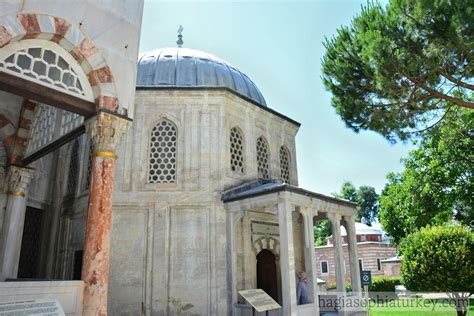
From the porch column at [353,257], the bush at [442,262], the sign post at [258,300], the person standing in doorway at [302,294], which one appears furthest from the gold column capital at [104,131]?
the bush at [442,262]

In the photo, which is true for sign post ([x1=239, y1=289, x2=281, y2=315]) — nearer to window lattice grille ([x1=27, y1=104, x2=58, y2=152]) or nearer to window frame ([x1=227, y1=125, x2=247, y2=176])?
window frame ([x1=227, y1=125, x2=247, y2=176])

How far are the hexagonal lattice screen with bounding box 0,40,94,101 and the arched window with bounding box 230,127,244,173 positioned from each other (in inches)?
213

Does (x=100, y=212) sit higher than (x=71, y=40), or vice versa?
(x=71, y=40)

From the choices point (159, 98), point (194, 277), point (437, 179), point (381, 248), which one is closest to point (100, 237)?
point (194, 277)

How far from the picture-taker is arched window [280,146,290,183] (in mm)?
12672

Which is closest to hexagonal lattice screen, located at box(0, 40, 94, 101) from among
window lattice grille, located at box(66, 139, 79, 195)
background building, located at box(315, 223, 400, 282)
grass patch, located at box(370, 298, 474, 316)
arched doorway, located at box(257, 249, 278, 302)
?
window lattice grille, located at box(66, 139, 79, 195)

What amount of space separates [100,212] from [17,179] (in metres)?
3.66

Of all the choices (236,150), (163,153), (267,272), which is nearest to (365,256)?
(267,272)

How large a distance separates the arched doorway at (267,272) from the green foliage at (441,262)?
5105mm

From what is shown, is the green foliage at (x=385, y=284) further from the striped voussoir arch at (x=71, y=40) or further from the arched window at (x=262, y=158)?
the striped voussoir arch at (x=71, y=40)

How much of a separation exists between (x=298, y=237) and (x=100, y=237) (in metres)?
7.61

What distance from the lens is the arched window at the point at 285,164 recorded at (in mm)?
12672

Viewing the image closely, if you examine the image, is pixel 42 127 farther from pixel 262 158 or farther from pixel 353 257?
pixel 353 257

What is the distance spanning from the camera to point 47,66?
5.88m
